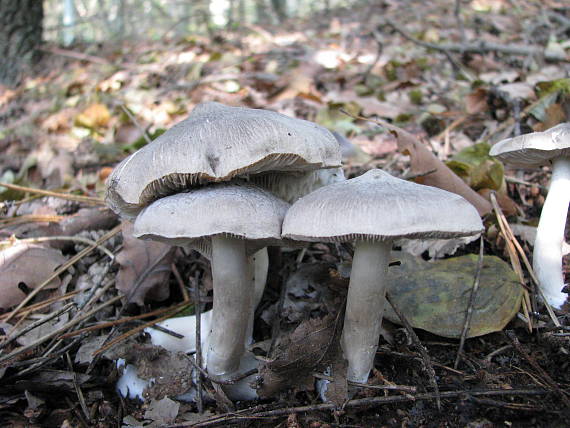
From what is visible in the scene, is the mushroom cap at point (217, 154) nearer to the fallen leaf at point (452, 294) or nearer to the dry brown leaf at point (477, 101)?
the fallen leaf at point (452, 294)

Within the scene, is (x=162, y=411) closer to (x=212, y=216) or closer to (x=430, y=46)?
(x=212, y=216)

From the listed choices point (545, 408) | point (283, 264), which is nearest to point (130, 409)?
point (283, 264)

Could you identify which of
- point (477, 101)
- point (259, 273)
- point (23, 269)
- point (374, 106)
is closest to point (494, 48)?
point (477, 101)

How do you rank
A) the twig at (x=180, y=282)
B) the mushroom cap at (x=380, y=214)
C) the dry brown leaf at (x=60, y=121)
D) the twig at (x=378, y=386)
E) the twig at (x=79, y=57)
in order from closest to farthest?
1. the mushroom cap at (x=380, y=214)
2. the twig at (x=378, y=386)
3. the twig at (x=180, y=282)
4. the dry brown leaf at (x=60, y=121)
5. the twig at (x=79, y=57)

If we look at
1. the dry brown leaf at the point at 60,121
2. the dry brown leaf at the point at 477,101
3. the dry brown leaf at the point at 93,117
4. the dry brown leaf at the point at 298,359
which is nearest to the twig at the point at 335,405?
the dry brown leaf at the point at 298,359

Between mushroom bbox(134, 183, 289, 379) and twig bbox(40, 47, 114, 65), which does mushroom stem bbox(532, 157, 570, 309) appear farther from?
twig bbox(40, 47, 114, 65)

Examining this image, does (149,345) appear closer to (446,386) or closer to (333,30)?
(446,386)

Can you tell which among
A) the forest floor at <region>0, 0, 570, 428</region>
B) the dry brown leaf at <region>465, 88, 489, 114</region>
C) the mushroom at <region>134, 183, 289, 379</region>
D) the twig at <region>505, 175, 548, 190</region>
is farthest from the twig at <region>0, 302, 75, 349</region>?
the dry brown leaf at <region>465, 88, 489, 114</region>
